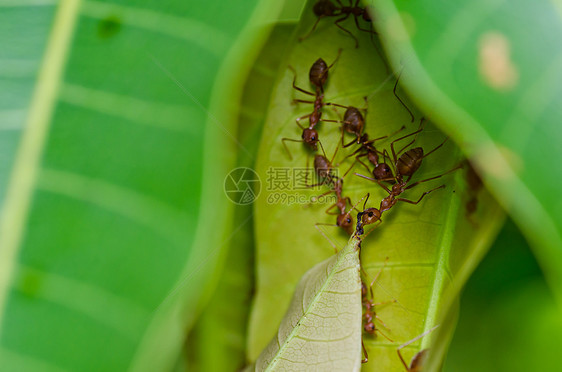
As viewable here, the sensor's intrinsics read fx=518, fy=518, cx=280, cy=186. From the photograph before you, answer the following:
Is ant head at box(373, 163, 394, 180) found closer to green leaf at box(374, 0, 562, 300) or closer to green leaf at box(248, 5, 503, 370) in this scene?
green leaf at box(248, 5, 503, 370)

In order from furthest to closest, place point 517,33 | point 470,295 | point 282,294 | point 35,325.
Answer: point 282,294 → point 470,295 → point 35,325 → point 517,33

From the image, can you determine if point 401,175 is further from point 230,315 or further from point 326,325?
point 230,315

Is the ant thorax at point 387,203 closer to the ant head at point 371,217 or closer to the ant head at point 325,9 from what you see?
the ant head at point 371,217

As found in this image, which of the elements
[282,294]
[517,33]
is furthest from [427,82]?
[282,294]

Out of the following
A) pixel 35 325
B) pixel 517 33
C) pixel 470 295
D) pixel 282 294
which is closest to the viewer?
pixel 517 33

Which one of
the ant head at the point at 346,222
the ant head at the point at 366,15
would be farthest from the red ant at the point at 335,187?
the ant head at the point at 366,15

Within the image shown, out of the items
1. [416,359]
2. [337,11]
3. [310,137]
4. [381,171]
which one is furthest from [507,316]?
[337,11]

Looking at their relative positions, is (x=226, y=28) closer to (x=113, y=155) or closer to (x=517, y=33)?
(x=113, y=155)
